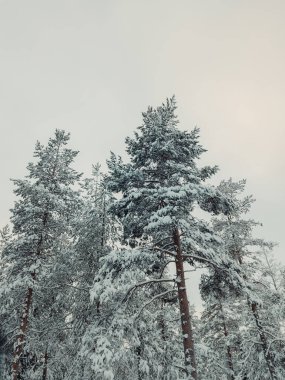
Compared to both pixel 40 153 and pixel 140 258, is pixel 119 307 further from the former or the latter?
pixel 40 153

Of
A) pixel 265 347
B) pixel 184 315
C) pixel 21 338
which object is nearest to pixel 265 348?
pixel 265 347

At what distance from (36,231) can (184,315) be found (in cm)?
884

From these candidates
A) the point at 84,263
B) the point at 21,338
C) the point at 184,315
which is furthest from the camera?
the point at 84,263

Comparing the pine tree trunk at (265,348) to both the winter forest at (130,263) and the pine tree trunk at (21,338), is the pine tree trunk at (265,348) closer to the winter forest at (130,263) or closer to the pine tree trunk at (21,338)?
the winter forest at (130,263)

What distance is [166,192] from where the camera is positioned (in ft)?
37.6

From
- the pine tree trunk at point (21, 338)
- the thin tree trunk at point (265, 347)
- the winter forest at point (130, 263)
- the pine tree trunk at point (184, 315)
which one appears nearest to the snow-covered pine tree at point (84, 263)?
the winter forest at point (130, 263)

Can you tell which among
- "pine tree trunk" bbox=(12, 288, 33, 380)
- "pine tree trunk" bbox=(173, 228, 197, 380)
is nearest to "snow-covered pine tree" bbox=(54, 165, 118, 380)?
"pine tree trunk" bbox=(12, 288, 33, 380)

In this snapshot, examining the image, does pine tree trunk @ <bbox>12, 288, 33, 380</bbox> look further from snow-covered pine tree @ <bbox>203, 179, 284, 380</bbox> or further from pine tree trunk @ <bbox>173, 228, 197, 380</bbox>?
snow-covered pine tree @ <bbox>203, 179, 284, 380</bbox>

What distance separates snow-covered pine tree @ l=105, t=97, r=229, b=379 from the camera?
11.6 meters

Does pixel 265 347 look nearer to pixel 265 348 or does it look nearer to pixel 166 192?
pixel 265 348

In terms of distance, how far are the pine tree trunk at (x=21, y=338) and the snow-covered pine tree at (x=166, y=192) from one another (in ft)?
17.8

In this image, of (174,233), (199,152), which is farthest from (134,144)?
(174,233)

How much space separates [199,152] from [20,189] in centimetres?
900

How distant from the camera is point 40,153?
1811 cm
